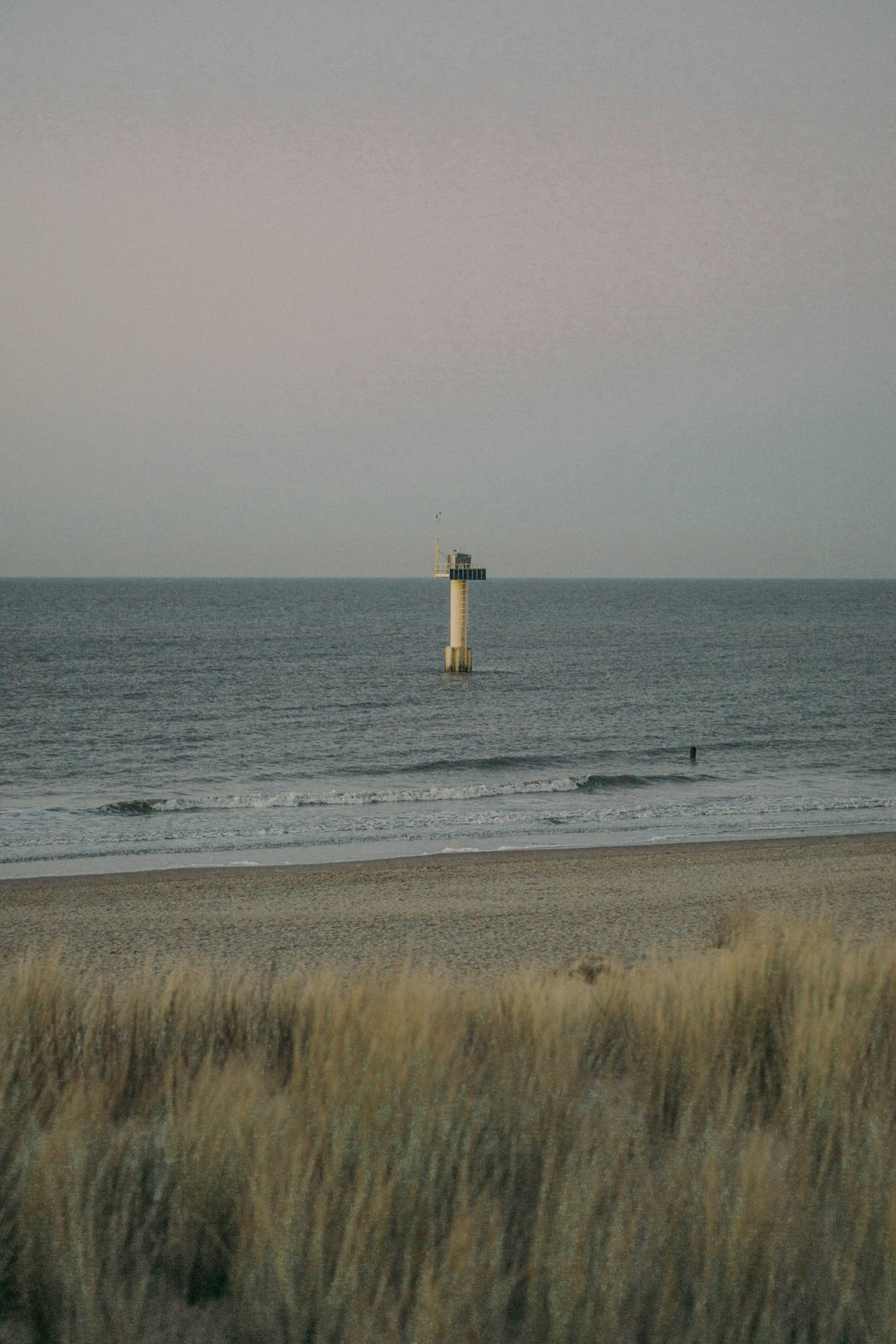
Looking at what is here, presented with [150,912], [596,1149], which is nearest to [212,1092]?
[596,1149]

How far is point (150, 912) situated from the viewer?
1316cm

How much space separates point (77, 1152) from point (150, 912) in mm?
10270

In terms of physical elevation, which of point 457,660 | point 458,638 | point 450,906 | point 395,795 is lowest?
point 395,795

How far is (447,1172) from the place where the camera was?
3383 millimetres

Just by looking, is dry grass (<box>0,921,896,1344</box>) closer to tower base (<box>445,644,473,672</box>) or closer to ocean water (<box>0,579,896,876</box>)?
ocean water (<box>0,579,896,876</box>)

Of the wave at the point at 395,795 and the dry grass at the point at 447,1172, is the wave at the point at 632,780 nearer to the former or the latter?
the wave at the point at 395,795

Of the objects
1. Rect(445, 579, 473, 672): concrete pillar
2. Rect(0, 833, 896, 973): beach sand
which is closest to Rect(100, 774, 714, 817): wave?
Rect(0, 833, 896, 973): beach sand

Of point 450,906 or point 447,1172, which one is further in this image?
point 450,906

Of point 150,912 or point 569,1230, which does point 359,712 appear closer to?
point 150,912

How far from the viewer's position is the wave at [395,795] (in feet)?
73.2

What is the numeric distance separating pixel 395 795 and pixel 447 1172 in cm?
2016

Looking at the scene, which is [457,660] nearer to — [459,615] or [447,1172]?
[459,615]

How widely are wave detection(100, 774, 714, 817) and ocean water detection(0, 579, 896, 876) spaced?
0.28 feet

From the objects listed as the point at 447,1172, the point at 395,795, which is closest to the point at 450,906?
the point at 395,795
